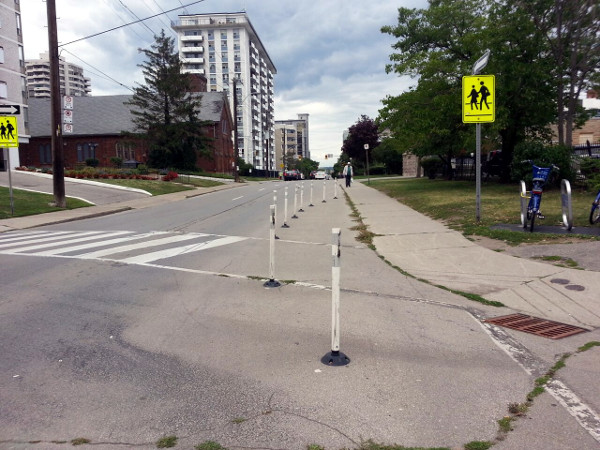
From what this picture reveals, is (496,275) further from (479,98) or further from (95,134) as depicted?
(95,134)

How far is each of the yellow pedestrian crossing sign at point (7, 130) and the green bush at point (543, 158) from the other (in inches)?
685

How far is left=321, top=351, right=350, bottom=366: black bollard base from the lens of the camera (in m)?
4.38

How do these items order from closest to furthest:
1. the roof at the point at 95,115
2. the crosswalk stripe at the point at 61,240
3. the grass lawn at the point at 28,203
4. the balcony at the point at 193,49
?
1. the crosswalk stripe at the point at 61,240
2. the grass lawn at the point at 28,203
3. the roof at the point at 95,115
4. the balcony at the point at 193,49

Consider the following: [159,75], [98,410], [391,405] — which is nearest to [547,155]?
[391,405]

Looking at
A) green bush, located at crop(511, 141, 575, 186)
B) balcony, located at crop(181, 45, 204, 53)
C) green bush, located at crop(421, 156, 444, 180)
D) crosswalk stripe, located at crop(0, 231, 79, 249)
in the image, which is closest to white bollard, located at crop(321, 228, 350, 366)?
crosswalk stripe, located at crop(0, 231, 79, 249)

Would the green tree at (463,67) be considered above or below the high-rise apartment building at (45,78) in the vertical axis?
below

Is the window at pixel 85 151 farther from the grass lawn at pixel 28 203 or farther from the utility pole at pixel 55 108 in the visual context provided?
the utility pole at pixel 55 108

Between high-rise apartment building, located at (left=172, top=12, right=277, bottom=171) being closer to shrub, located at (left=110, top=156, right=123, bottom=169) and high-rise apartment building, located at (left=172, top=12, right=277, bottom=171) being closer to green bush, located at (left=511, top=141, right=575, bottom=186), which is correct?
shrub, located at (left=110, top=156, right=123, bottom=169)

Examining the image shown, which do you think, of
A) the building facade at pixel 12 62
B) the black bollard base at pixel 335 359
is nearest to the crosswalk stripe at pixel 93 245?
the black bollard base at pixel 335 359

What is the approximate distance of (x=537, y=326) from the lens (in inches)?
216

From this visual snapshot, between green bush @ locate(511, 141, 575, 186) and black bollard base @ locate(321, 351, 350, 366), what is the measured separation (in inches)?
576

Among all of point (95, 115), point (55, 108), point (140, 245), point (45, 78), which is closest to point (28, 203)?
point (55, 108)

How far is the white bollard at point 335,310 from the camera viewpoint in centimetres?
423

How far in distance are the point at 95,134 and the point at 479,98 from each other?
55974 millimetres
